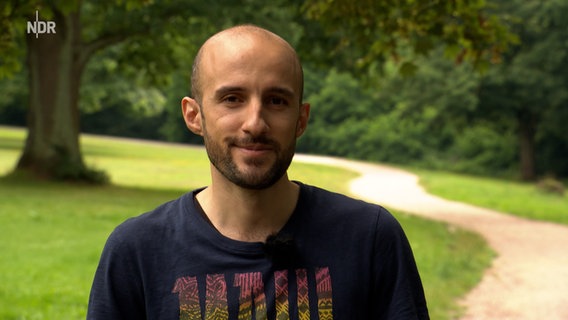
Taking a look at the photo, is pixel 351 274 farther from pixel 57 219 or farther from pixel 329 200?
pixel 57 219

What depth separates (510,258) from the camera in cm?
1192

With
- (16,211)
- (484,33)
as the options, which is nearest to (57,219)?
(16,211)

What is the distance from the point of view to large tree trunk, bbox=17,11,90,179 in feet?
61.0

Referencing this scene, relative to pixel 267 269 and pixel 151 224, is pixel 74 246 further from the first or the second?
pixel 267 269

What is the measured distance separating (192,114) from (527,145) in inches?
1496

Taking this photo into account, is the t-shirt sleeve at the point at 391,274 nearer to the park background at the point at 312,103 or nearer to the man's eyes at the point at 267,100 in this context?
the man's eyes at the point at 267,100

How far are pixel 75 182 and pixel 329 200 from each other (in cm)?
1745

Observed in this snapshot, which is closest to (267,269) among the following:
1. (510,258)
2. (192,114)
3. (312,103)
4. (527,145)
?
(192,114)

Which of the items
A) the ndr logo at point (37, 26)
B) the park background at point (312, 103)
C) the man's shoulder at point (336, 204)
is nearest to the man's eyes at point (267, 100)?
the man's shoulder at point (336, 204)

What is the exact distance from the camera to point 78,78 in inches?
758

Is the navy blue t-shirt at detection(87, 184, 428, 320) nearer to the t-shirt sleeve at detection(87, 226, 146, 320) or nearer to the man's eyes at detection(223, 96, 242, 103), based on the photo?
the t-shirt sleeve at detection(87, 226, 146, 320)

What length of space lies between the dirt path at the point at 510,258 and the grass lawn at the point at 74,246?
27cm

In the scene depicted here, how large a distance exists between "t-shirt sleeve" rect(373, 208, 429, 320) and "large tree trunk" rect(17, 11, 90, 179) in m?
17.3

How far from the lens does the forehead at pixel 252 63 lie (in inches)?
74.1
